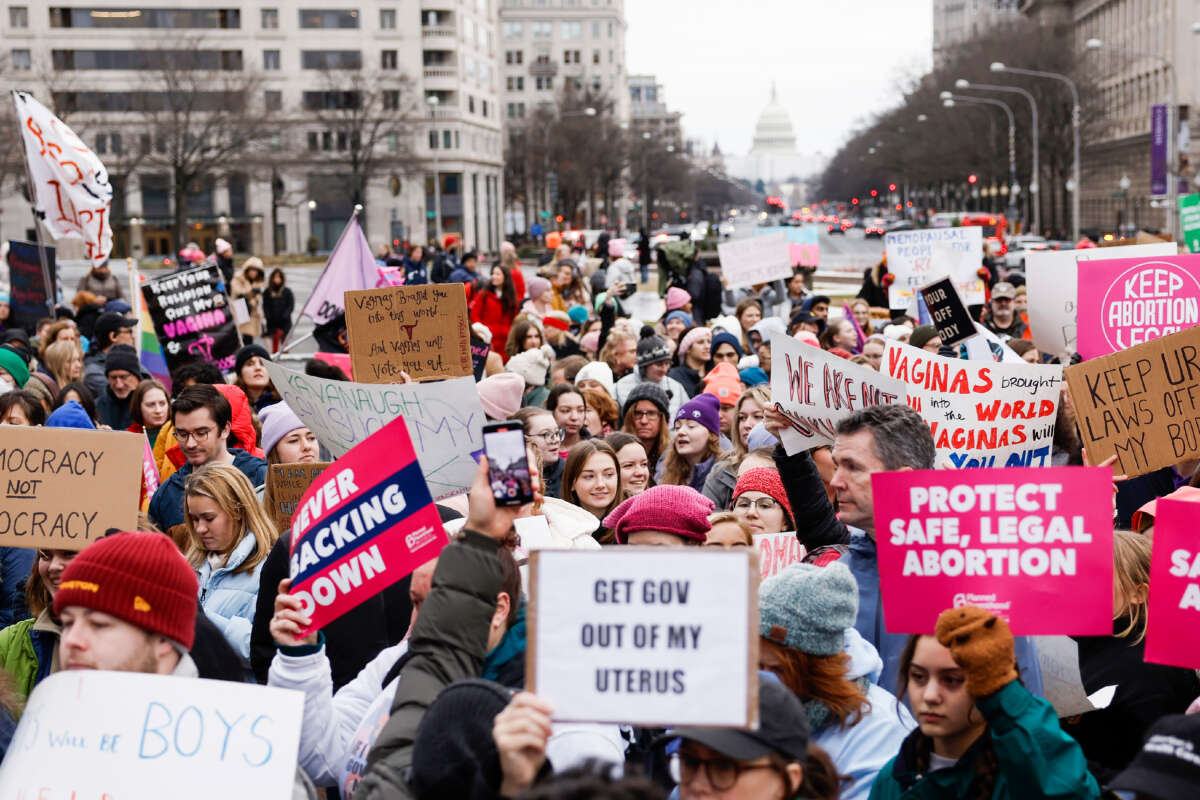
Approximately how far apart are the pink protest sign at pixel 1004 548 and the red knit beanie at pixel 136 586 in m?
1.87

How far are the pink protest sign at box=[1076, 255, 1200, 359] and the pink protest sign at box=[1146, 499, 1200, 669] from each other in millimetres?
4485

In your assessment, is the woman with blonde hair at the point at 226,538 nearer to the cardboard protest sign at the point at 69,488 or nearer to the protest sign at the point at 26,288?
the cardboard protest sign at the point at 69,488

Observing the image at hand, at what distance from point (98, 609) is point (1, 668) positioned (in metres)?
1.36

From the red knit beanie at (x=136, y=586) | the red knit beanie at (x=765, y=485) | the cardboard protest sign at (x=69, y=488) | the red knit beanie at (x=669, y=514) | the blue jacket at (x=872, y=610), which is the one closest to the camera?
the red knit beanie at (x=136, y=586)

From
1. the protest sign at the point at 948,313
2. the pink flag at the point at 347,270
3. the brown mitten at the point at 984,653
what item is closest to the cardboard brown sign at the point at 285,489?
the brown mitten at the point at 984,653

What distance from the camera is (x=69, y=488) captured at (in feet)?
17.7

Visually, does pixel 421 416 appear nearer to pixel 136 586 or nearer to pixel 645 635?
pixel 136 586

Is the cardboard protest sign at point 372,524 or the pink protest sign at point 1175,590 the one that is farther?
the cardboard protest sign at point 372,524

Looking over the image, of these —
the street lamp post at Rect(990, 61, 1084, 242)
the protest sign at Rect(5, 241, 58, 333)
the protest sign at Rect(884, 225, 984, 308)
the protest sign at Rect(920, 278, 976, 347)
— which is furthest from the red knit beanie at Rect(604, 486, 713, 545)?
the street lamp post at Rect(990, 61, 1084, 242)

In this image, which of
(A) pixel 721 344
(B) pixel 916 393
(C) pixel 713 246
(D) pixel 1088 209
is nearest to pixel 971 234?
(A) pixel 721 344

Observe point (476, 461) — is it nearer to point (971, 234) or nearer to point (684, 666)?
point (684, 666)

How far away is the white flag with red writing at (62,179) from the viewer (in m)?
12.6

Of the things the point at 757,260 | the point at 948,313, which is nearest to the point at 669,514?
the point at 948,313

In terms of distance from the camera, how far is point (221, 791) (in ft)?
10.7
